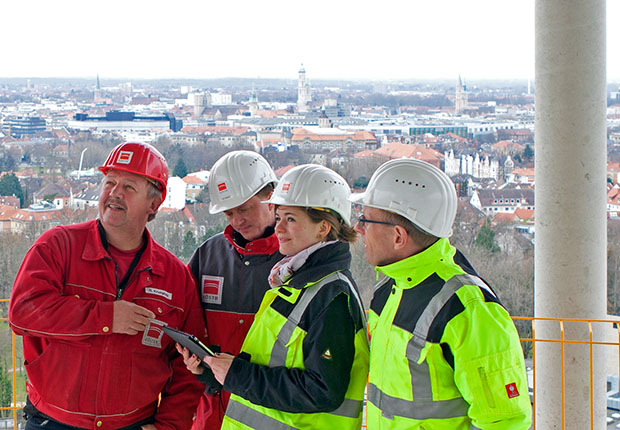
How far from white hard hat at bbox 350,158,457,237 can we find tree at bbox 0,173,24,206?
998cm

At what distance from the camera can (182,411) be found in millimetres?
2141

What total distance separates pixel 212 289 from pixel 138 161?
0.46 m

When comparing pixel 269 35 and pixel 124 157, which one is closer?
pixel 124 157

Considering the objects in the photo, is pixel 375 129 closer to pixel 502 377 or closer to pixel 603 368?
pixel 603 368

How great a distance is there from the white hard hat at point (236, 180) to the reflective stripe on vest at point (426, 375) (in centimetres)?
82

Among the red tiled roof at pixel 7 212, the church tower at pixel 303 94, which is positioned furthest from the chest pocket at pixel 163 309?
the church tower at pixel 303 94

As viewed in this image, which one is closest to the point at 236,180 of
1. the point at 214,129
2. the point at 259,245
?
the point at 259,245

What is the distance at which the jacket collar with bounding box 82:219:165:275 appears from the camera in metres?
2.03

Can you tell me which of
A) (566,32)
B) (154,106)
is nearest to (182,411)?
(566,32)

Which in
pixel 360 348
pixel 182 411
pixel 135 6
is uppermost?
pixel 135 6

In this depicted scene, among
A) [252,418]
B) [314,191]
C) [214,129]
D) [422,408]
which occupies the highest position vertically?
[214,129]

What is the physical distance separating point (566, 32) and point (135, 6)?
64.4ft

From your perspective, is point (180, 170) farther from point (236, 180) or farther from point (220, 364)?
point (220, 364)

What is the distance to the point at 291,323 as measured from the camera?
1813 millimetres
